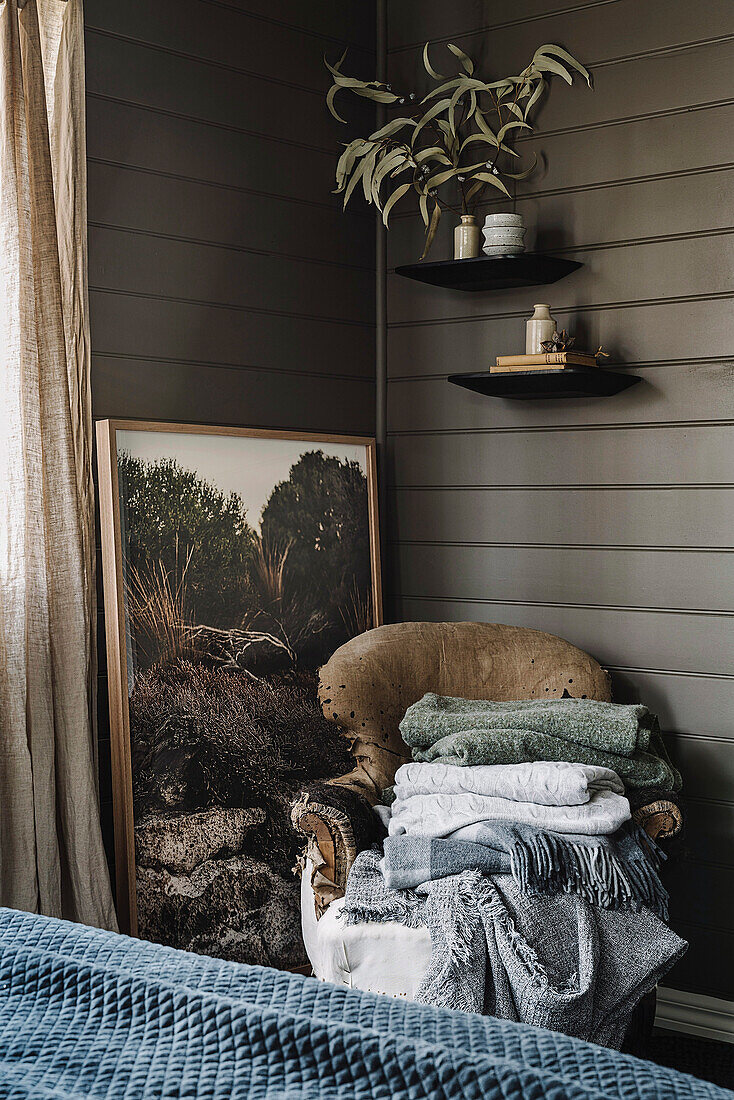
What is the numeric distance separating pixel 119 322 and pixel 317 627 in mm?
937

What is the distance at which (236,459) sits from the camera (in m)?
2.69

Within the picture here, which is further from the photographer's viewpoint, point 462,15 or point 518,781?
point 462,15

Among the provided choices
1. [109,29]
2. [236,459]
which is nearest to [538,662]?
[236,459]

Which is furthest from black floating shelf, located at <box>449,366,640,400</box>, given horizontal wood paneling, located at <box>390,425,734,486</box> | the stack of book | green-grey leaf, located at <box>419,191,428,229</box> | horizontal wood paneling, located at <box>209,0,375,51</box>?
horizontal wood paneling, located at <box>209,0,375,51</box>

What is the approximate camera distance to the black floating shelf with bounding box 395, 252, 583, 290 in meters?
2.64

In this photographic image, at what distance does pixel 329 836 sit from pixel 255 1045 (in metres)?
1.26

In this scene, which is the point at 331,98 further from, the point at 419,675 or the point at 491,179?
the point at 419,675

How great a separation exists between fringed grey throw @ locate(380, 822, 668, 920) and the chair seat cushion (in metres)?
0.10

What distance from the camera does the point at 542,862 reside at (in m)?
1.94

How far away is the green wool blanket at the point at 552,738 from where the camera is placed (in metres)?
2.21

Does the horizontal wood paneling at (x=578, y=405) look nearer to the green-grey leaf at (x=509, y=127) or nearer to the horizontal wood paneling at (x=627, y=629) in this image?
the horizontal wood paneling at (x=627, y=629)

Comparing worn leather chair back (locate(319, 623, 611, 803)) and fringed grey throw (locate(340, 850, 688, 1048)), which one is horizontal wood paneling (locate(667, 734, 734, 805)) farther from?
fringed grey throw (locate(340, 850, 688, 1048))

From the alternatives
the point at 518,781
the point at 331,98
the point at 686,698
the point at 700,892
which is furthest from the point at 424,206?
the point at 700,892

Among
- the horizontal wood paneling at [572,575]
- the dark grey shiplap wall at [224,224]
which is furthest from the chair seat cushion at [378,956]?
the horizontal wood paneling at [572,575]
